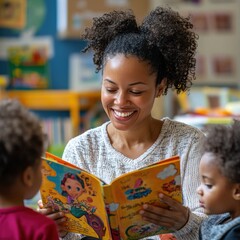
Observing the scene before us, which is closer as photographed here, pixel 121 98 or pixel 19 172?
pixel 19 172

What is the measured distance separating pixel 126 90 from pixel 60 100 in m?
2.72

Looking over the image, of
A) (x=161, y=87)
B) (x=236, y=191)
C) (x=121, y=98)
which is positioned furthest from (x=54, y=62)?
(x=236, y=191)

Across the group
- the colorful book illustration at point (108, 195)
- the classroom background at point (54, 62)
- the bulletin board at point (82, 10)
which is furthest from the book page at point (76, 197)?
the bulletin board at point (82, 10)

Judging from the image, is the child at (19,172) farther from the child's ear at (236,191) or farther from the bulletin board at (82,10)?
the bulletin board at (82,10)

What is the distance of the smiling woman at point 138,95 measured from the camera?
1649mm

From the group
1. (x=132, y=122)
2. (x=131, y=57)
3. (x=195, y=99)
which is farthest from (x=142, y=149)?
(x=195, y=99)

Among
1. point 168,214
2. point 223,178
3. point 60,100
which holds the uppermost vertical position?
point 223,178

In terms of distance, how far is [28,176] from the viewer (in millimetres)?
1249

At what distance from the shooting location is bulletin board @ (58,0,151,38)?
4.32m

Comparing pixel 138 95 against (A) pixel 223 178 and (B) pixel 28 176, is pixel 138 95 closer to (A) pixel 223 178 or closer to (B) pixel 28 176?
(A) pixel 223 178

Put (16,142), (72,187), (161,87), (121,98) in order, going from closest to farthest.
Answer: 1. (16,142)
2. (72,187)
3. (121,98)
4. (161,87)

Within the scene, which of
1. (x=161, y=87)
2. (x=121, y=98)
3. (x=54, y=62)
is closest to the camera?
(x=121, y=98)

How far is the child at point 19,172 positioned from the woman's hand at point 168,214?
30cm

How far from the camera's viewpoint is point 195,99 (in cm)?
377
